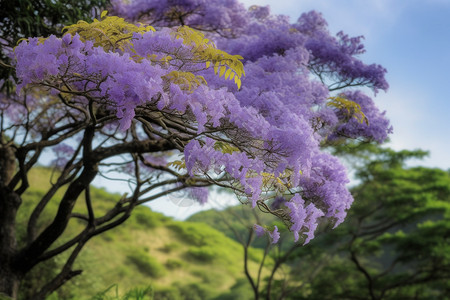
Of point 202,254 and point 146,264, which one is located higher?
point 202,254

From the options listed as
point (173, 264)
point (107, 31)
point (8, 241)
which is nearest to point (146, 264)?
point (173, 264)

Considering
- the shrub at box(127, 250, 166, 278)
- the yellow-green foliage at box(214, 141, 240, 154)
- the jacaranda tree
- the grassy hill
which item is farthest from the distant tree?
the shrub at box(127, 250, 166, 278)

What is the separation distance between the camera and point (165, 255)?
2478 cm

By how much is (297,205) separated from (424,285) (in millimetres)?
12842

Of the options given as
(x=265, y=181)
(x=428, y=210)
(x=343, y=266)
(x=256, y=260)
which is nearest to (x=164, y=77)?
(x=265, y=181)

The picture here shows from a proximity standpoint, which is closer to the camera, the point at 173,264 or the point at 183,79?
the point at 183,79

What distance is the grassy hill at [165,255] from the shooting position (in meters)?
21.2

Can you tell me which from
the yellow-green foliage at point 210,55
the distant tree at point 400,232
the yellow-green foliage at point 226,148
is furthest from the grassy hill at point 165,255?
the yellow-green foliage at point 210,55

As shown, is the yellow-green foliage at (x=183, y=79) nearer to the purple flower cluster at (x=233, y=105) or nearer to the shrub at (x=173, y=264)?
the purple flower cluster at (x=233, y=105)

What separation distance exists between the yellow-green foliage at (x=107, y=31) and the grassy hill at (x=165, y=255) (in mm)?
16119

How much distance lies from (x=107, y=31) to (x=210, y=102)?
94 centimetres

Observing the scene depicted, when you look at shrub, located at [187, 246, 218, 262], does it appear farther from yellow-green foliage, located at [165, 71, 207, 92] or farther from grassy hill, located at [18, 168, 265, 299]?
yellow-green foliage, located at [165, 71, 207, 92]

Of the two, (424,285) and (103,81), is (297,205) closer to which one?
(103,81)

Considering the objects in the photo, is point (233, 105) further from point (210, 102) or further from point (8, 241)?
point (8, 241)
